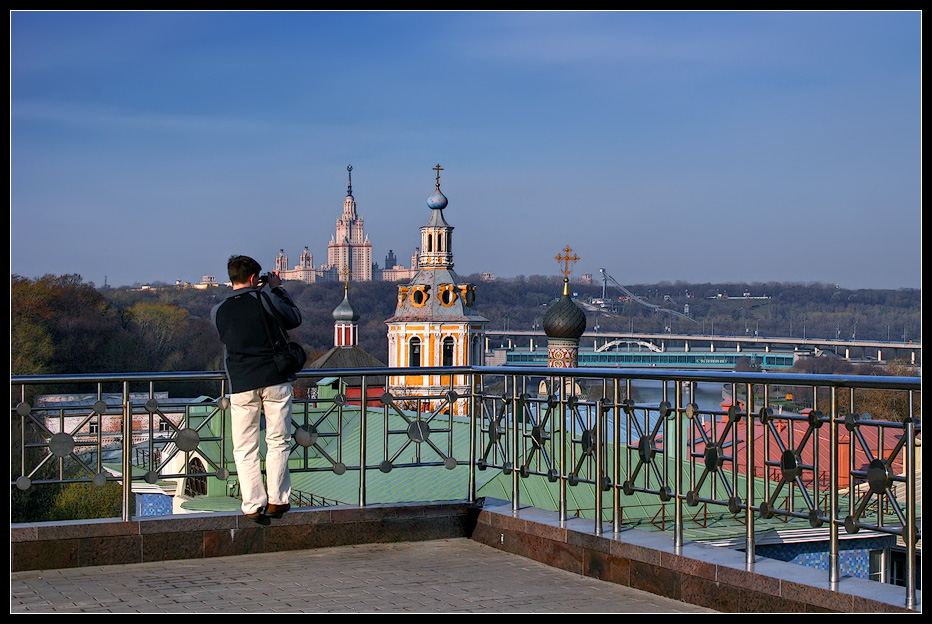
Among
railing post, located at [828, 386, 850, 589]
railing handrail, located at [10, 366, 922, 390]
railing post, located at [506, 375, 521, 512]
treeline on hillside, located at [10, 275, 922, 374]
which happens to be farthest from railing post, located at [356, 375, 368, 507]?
treeline on hillside, located at [10, 275, 922, 374]

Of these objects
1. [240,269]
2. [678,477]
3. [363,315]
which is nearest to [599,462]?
[678,477]


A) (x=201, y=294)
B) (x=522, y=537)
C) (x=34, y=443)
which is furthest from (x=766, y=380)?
(x=201, y=294)

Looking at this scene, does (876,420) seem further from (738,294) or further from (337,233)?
(337,233)

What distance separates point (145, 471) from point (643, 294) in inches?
3031

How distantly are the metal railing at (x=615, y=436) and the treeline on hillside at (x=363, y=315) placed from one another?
32.9m

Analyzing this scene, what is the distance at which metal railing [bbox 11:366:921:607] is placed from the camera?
4.71 m

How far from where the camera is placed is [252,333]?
18.6 feet

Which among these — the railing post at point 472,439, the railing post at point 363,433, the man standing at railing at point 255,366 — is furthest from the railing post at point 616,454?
the man standing at railing at point 255,366

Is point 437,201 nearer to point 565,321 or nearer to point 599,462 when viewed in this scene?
point 565,321

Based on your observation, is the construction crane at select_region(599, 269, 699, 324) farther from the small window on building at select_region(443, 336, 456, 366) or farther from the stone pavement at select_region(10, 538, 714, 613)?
the stone pavement at select_region(10, 538, 714, 613)

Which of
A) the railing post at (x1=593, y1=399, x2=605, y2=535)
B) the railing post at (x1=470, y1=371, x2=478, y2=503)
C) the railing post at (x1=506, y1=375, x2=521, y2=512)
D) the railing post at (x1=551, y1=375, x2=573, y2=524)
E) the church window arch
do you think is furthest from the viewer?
the church window arch

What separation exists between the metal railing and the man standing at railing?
1.42 ft

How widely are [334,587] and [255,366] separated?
3.55 feet

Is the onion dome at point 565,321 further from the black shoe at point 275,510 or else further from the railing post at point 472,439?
the black shoe at point 275,510
